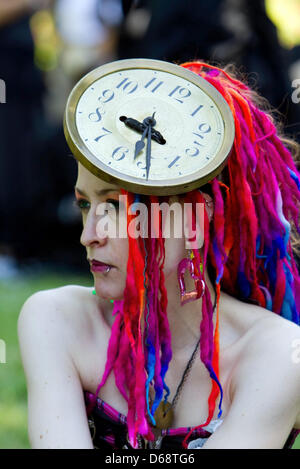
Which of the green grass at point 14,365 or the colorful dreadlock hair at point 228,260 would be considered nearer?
the colorful dreadlock hair at point 228,260

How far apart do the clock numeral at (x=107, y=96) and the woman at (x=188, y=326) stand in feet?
0.69

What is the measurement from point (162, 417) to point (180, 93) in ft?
3.30

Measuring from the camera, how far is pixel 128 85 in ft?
6.82

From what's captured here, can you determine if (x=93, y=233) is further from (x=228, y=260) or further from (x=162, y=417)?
(x=162, y=417)

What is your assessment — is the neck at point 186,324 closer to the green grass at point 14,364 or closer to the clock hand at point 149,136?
the clock hand at point 149,136

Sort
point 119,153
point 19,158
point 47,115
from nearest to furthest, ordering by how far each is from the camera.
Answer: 1. point 119,153
2. point 47,115
3. point 19,158

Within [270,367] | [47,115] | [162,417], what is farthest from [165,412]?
[47,115]

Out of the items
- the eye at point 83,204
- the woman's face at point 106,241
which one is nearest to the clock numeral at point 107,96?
the woman's face at point 106,241

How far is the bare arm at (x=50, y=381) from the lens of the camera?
6.40ft

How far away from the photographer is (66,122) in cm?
197

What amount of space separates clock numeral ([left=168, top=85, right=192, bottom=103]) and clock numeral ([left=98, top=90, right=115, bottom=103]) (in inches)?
6.9

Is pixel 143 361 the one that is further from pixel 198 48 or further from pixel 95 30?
pixel 95 30

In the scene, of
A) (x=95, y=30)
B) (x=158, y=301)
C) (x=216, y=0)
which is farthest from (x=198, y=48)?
(x=158, y=301)

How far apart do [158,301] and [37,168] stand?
15.1 ft
